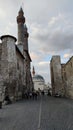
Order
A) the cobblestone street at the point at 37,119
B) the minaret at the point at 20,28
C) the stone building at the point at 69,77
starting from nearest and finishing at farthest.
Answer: the cobblestone street at the point at 37,119 → the stone building at the point at 69,77 → the minaret at the point at 20,28

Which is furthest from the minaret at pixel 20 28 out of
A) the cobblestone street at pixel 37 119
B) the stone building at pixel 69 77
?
the cobblestone street at pixel 37 119

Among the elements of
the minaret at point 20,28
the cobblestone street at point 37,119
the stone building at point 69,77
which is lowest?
the cobblestone street at point 37,119

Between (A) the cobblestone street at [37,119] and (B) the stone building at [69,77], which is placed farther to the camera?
(B) the stone building at [69,77]

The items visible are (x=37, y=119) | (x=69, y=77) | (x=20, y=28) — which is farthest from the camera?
(x=20, y=28)

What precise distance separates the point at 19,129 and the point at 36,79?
8603 centimetres

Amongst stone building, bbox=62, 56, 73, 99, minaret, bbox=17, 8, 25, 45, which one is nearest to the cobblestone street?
stone building, bbox=62, 56, 73, 99

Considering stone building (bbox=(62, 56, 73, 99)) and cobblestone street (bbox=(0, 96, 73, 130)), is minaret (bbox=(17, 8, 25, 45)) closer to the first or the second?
stone building (bbox=(62, 56, 73, 99))

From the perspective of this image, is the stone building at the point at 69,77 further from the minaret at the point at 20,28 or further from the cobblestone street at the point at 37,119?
the minaret at the point at 20,28

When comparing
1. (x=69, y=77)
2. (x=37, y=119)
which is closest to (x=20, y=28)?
(x=69, y=77)

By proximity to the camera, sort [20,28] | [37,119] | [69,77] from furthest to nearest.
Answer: [20,28] → [69,77] → [37,119]

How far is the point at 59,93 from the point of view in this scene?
122 ft

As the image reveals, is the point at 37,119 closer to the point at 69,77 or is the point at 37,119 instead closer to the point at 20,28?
the point at 69,77

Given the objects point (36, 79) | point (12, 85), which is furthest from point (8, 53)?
point (36, 79)

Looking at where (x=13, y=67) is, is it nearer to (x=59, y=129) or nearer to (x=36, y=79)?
(x=59, y=129)
